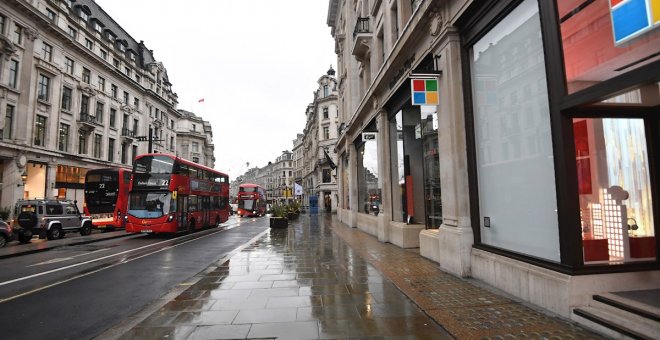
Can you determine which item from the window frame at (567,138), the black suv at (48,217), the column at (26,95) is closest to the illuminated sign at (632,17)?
the window frame at (567,138)

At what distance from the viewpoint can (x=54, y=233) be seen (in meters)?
18.0

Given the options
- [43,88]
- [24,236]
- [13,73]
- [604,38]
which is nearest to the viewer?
[604,38]

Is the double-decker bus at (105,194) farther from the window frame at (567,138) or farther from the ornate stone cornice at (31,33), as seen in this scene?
the window frame at (567,138)

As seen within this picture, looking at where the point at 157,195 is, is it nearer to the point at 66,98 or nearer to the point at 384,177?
the point at 384,177

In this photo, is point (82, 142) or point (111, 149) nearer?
point (82, 142)

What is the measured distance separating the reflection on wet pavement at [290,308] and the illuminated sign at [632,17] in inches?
179

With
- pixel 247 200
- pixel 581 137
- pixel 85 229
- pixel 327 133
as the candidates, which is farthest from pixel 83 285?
pixel 327 133

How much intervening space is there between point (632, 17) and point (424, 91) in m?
4.47

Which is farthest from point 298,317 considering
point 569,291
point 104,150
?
point 104,150

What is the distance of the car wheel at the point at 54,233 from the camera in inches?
701

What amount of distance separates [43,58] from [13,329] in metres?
36.2

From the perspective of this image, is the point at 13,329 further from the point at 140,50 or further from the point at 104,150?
the point at 140,50

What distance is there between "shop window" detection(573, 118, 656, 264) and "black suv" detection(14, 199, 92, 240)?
2187 centimetres

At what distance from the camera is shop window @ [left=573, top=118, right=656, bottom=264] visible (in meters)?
5.06
